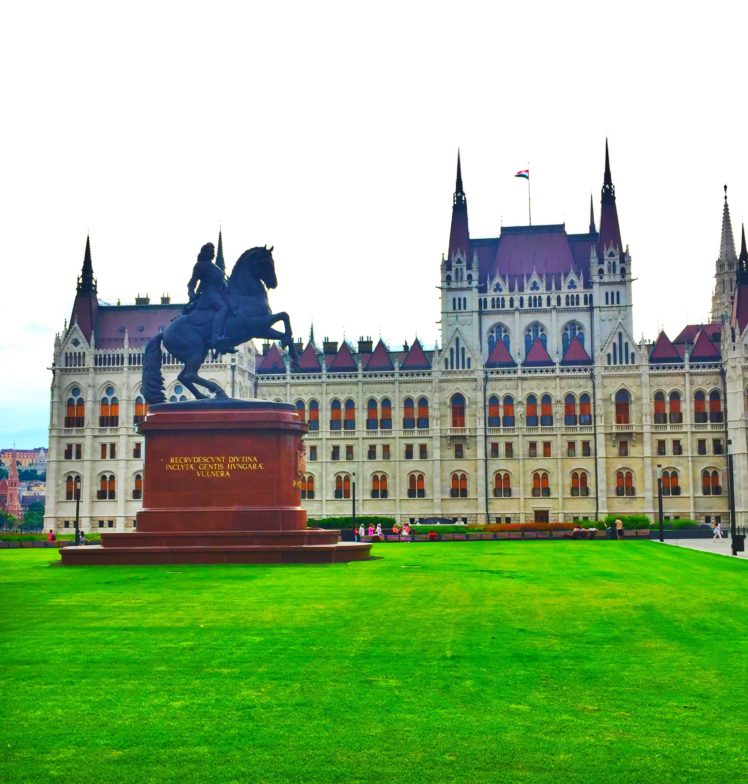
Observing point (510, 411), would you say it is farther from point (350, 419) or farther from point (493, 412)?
point (350, 419)

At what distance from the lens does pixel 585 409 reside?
307 ft

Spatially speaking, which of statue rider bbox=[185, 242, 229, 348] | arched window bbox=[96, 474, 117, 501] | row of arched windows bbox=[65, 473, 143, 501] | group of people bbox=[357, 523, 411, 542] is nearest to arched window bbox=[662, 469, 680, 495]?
group of people bbox=[357, 523, 411, 542]

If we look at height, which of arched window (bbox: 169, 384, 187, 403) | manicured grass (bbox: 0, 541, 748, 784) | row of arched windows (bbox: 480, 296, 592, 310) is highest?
row of arched windows (bbox: 480, 296, 592, 310)

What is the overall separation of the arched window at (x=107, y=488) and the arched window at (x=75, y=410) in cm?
577

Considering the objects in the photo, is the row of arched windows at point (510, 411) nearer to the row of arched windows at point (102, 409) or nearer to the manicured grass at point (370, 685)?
the row of arched windows at point (102, 409)

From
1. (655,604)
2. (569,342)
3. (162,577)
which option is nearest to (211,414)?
(162,577)

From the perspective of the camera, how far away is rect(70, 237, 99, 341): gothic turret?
328ft

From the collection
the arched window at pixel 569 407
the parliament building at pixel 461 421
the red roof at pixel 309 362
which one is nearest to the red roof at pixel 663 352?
the parliament building at pixel 461 421

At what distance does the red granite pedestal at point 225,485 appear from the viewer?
31.6 meters

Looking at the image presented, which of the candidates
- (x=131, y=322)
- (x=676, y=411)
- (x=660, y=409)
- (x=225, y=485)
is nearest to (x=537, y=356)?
(x=660, y=409)

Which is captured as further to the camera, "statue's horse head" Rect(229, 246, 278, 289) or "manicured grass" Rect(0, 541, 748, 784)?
"statue's horse head" Rect(229, 246, 278, 289)

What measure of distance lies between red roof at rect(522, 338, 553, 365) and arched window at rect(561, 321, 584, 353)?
324 inches

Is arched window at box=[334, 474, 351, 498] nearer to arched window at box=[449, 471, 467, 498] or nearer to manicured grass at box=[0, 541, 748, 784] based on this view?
arched window at box=[449, 471, 467, 498]

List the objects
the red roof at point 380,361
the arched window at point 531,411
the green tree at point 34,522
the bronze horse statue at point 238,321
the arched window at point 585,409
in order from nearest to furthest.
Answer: the bronze horse statue at point 238,321 < the arched window at point 585,409 < the arched window at point 531,411 < the red roof at point 380,361 < the green tree at point 34,522
